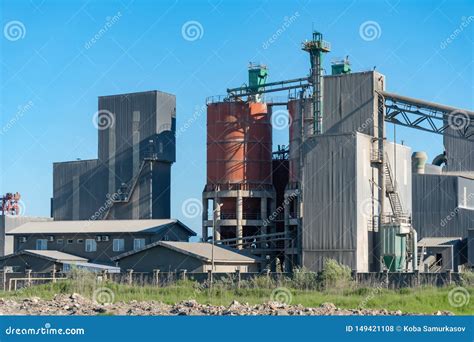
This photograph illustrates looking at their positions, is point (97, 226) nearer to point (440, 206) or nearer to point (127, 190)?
point (127, 190)

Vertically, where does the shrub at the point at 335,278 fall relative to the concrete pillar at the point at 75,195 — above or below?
below

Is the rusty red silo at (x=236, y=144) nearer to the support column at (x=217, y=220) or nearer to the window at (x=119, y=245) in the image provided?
the support column at (x=217, y=220)

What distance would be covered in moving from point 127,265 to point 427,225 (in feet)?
73.4

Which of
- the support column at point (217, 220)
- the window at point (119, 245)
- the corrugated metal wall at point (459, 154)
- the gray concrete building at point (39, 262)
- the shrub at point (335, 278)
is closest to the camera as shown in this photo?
the shrub at point (335, 278)

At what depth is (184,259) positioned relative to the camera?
5288cm

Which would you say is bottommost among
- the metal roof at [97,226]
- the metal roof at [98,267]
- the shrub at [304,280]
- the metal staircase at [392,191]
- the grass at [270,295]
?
the grass at [270,295]

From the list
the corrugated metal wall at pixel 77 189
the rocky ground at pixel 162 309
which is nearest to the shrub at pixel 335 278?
the rocky ground at pixel 162 309

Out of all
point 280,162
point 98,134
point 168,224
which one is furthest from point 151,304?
point 98,134

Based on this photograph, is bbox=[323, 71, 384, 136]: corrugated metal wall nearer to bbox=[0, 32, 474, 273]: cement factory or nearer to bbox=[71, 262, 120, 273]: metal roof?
bbox=[0, 32, 474, 273]: cement factory

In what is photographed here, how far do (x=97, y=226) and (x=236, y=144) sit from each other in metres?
11.3

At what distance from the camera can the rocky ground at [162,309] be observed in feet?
97.1

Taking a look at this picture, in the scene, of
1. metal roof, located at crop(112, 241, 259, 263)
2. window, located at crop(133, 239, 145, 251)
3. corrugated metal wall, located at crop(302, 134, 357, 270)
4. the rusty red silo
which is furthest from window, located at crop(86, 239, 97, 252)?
corrugated metal wall, located at crop(302, 134, 357, 270)

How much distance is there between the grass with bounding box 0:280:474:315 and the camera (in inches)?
1324
